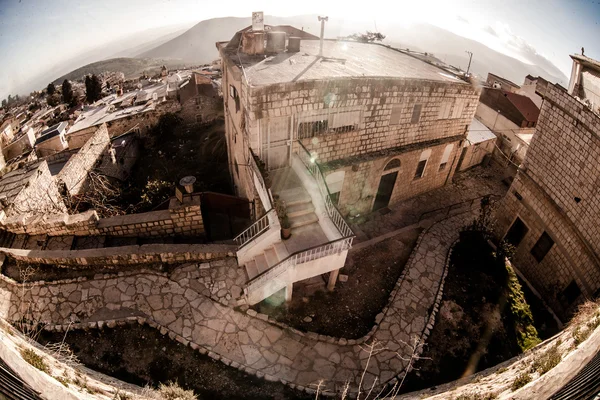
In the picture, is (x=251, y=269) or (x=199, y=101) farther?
(x=199, y=101)

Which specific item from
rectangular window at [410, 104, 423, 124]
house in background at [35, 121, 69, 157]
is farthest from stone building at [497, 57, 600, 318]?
house in background at [35, 121, 69, 157]

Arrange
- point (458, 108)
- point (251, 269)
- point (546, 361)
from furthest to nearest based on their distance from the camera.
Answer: point (458, 108) < point (251, 269) < point (546, 361)

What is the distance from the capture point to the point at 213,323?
9.12m

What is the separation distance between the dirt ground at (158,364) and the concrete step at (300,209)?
4826 mm

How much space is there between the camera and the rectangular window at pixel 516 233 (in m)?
13.4

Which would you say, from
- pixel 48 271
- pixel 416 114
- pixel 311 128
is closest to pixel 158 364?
pixel 48 271

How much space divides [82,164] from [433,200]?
20732 mm

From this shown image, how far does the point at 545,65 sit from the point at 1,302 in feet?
778

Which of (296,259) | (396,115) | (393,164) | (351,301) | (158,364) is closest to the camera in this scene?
(158,364)

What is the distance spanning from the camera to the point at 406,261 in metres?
12.6

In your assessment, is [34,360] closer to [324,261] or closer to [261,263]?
[261,263]

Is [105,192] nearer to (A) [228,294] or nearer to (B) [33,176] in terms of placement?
(B) [33,176]

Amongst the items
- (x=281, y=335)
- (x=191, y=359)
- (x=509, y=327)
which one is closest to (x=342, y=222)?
(x=281, y=335)

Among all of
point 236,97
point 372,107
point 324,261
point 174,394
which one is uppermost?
point 372,107
